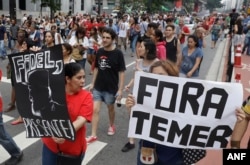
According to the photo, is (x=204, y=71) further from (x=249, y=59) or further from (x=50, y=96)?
(x=50, y=96)

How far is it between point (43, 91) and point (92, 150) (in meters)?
2.49

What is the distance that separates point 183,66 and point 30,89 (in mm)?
4103

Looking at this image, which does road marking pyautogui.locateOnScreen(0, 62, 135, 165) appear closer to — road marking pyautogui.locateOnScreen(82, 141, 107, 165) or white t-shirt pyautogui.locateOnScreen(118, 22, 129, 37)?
road marking pyautogui.locateOnScreen(82, 141, 107, 165)

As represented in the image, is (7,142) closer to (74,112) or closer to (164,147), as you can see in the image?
(74,112)

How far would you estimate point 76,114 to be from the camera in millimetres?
2877

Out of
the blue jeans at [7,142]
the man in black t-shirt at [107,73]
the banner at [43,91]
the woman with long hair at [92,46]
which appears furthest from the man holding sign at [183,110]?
the woman with long hair at [92,46]

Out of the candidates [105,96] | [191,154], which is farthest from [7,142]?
[191,154]

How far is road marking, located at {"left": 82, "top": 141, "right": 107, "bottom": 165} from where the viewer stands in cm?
465

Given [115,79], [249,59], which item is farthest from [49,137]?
[249,59]

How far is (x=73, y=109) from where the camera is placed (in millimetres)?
2877

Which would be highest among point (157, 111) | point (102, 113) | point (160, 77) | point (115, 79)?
point (160, 77)

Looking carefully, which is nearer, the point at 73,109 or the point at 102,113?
the point at 73,109

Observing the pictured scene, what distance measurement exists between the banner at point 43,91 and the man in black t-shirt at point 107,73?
2269 millimetres

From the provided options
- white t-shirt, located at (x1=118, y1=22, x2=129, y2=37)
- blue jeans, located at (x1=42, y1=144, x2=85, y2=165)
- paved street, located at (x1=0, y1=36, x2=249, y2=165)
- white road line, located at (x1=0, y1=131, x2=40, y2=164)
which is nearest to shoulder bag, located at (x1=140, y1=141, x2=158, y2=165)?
blue jeans, located at (x1=42, y1=144, x2=85, y2=165)
